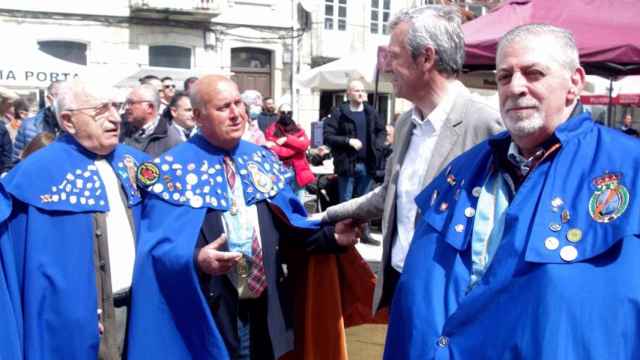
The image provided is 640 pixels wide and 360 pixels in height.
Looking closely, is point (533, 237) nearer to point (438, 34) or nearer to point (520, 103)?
point (520, 103)

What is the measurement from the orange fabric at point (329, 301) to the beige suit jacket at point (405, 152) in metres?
0.37

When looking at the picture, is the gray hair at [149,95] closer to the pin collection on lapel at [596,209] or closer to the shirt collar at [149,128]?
the shirt collar at [149,128]

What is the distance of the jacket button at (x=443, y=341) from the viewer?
2240mm

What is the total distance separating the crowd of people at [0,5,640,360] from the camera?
6.62 ft

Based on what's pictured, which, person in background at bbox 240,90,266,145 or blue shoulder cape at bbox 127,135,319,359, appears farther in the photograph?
person in background at bbox 240,90,266,145

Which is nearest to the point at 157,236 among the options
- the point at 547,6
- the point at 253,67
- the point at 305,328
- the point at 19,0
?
the point at 305,328

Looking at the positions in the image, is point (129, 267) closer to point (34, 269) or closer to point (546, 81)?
point (34, 269)

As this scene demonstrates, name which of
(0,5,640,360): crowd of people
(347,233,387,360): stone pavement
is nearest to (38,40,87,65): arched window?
(347,233,387,360): stone pavement

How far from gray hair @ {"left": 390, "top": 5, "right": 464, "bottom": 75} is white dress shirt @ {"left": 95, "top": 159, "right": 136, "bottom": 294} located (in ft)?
4.85

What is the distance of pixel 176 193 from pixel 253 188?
0.36m

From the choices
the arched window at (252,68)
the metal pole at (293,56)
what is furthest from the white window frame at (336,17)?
the arched window at (252,68)

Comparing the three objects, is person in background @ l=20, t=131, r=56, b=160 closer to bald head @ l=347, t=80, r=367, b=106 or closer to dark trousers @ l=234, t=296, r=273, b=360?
A: dark trousers @ l=234, t=296, r=273, b=360

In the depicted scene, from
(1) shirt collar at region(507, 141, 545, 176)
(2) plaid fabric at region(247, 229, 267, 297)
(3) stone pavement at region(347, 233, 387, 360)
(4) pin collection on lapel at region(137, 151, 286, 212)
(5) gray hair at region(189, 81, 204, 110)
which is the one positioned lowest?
(3) stone pavement at region(347, 233, 387, 360)

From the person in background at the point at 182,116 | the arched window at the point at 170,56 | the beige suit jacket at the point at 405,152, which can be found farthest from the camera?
the arched window at the point at 170,56
